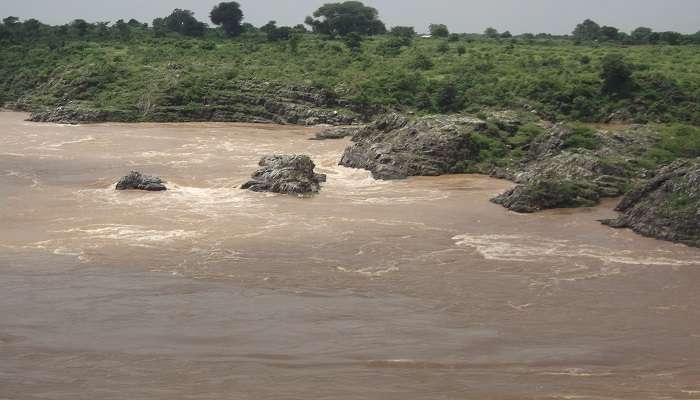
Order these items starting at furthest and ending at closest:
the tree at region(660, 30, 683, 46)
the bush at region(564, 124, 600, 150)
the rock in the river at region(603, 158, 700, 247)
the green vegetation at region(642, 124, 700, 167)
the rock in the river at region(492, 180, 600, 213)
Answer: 1. the tree at region(660, 30, 683, 46)
2. the bush at region(564, 124, 600, 150)
3. the green vegetation at region(642, 124, 700, 167)
4. the rock in the river at region(492, 180, 600, 213)
5. the rock in the river at region(603, 158, 700, 247)

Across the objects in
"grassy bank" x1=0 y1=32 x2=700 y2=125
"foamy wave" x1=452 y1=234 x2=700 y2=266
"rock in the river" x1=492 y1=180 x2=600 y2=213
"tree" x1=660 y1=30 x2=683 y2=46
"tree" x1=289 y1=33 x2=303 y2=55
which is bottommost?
"foamy wave" x1=452 y1=234 x2=700 y2=266

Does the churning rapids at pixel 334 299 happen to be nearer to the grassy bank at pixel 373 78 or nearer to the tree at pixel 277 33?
the grassy bank at pixel 373 78

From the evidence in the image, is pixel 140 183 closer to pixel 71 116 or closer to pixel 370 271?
pixel 370 271

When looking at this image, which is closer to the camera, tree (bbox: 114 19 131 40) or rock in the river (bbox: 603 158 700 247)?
rock in the river (bbox: 603 158 700 247)

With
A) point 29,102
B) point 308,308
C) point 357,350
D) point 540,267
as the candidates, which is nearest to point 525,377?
point 357,350

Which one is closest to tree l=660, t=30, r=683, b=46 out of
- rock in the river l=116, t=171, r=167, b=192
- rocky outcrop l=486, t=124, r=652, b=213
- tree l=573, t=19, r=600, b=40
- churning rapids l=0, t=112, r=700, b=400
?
tree l=573, t=19, r=600, b=40

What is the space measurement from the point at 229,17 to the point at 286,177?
61014 millimetres

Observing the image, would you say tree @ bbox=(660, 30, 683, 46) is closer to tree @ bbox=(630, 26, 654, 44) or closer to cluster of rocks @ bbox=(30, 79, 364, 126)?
tree @ bbox=(630, 26, 654, 44)

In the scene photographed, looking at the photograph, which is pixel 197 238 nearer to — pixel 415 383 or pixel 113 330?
pixel 113 330

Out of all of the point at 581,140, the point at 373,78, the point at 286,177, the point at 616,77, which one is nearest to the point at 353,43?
the point at 373,78

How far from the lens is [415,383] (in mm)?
13000

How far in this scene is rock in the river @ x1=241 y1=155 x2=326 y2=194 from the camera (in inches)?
1118

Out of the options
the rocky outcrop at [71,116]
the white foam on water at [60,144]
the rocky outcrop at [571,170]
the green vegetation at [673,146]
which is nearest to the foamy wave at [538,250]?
the rocky outcrop at [571,170]

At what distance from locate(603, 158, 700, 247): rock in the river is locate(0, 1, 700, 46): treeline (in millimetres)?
51301
